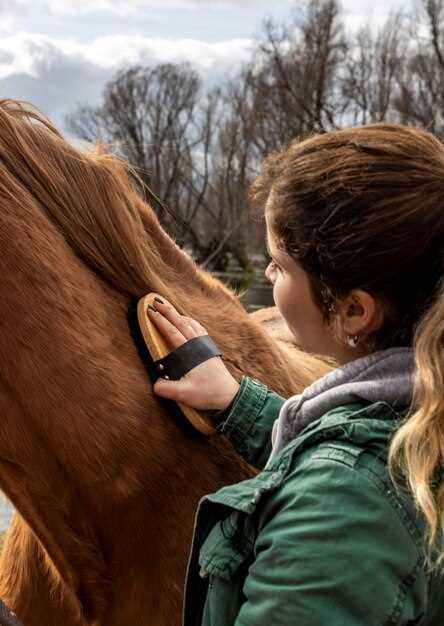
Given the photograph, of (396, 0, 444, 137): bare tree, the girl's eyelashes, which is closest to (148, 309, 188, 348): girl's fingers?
the girl's eyelashes

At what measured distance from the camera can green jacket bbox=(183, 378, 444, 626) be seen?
977 mm

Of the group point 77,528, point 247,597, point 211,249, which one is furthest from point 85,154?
point 211,249

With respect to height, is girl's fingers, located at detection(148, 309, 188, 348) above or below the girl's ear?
below

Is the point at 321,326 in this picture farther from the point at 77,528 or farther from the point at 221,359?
the point at 77,528

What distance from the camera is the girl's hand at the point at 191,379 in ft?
4.66

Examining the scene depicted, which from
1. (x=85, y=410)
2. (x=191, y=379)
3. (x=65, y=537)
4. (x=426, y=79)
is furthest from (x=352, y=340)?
(x=426, y=79)

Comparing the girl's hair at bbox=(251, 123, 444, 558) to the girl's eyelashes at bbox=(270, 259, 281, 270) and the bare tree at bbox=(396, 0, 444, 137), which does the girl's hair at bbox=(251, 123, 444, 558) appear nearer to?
the girl's eyelashes at bbox=(270, 259, 281, 270)

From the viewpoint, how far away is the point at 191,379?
1.45 metres

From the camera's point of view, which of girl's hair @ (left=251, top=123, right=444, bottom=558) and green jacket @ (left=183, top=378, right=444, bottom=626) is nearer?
green jacket @ (left=183, top=378, right=444, bottom=626)

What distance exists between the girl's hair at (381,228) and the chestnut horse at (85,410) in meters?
0.39

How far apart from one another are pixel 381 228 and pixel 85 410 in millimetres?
593

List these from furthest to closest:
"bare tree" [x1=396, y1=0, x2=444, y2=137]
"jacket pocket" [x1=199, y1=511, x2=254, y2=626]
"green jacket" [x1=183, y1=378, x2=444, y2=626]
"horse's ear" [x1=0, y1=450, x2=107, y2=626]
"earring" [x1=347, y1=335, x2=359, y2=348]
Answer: "bare tree" [x1=396, y1=0, x2=444, y2=137] < "horse's ear" [x1=0, y1=450, x2=107, y2=626] < "earring" [x1=347, y1=335, x2=359, y2=348] < "jacket pocket" [x1=199, y1=511, x2=254, y2=626] < "green jacket" [x1=183, y1=378, x2=444, y2=626]

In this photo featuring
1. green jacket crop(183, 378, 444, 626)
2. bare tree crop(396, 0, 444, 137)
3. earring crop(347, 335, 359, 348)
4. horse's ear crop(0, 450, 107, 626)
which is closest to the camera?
green jacket crop(183, 378, 444, 626)

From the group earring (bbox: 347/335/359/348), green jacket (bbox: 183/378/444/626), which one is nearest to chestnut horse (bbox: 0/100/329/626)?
green jacket (bbox: 183/378/444/626)
